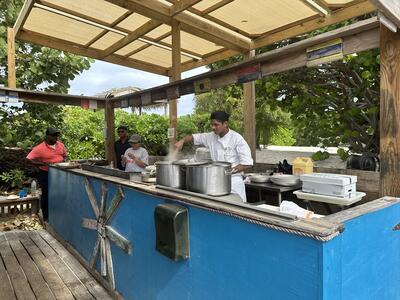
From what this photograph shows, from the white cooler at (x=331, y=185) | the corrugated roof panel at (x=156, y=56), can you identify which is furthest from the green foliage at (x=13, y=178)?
the white cooler at (x=331, y=185)

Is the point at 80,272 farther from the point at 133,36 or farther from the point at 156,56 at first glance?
the point at 156,56

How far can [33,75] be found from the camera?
23.4 feet

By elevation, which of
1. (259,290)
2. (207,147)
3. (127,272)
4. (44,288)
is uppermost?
(207,147)

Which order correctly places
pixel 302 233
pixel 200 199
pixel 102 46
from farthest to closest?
1. pixel 102 46
2. pixel 200 199
3. pixel 302 233

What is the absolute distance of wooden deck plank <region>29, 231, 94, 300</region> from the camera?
10.9 feet

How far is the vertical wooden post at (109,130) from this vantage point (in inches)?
219

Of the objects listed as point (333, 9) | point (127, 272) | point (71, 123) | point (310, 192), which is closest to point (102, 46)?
point (71, 123)

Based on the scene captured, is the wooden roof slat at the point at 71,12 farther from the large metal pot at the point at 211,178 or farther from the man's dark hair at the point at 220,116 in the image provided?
the large metal pot at the point at 211,178

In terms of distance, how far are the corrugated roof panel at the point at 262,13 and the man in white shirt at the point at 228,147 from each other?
1.82m

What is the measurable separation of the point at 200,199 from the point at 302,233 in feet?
2.66

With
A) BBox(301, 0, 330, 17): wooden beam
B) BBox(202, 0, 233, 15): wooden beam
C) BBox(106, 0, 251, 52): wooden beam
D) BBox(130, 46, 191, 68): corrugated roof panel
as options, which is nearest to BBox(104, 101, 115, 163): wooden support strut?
BBox(130, 46, 191, 68): corrugated roof panel

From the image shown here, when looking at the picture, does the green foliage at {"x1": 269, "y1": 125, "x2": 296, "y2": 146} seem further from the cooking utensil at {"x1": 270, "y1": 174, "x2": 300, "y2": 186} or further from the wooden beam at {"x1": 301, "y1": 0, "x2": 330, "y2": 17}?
the cooking utensil at {"x1": 270, "y1": 174, "x2": 300, "y2": 186}

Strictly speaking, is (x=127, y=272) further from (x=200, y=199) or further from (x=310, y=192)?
(x=310, y=192)

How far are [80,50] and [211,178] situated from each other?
17.1 feet
